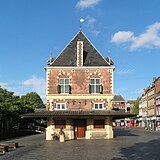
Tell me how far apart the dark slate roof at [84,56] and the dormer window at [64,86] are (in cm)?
192

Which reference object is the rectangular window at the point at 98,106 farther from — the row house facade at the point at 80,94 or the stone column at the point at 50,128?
the stone column at the point at 50,128

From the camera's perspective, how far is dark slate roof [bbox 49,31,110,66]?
116 feet

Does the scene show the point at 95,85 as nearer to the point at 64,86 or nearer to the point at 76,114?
the point at 64,86

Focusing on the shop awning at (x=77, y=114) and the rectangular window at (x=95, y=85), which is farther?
the rectangular window at (x=95, y=85)

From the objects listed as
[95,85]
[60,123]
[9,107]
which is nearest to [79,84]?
[95,85]

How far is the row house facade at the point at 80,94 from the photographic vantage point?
108 feet

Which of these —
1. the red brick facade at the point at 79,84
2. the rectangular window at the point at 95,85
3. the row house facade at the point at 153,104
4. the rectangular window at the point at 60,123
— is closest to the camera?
the rectangular window at the point at 60,123

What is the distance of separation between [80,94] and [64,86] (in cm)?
207

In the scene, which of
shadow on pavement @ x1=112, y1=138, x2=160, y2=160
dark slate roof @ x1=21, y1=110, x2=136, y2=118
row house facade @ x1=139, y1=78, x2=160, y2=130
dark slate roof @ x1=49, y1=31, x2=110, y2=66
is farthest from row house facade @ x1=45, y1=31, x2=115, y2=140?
row house facade @ x1=139, y1=78, x2=160, y2=130

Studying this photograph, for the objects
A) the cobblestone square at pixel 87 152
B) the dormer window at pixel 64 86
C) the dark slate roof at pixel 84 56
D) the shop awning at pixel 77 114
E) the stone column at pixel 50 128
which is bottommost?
the cobblestone square at pixel 87 152

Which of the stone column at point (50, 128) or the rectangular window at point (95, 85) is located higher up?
the rectangular window at point (95, 85)

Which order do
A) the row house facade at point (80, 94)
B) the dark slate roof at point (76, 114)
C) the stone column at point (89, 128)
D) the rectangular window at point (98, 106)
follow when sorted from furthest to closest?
the rectangular window at point (98, 106)
the row house facade at point (80, 94)
the stone column at point (89, 128)
the dark slate roof at point (76, 114)

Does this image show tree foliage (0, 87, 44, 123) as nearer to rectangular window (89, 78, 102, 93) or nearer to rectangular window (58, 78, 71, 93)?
rectangular window (58, 78, 71, 93)

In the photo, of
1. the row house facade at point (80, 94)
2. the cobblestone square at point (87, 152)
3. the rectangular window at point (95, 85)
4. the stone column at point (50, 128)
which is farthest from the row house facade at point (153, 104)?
the cobblestone square at point (87, 152)
